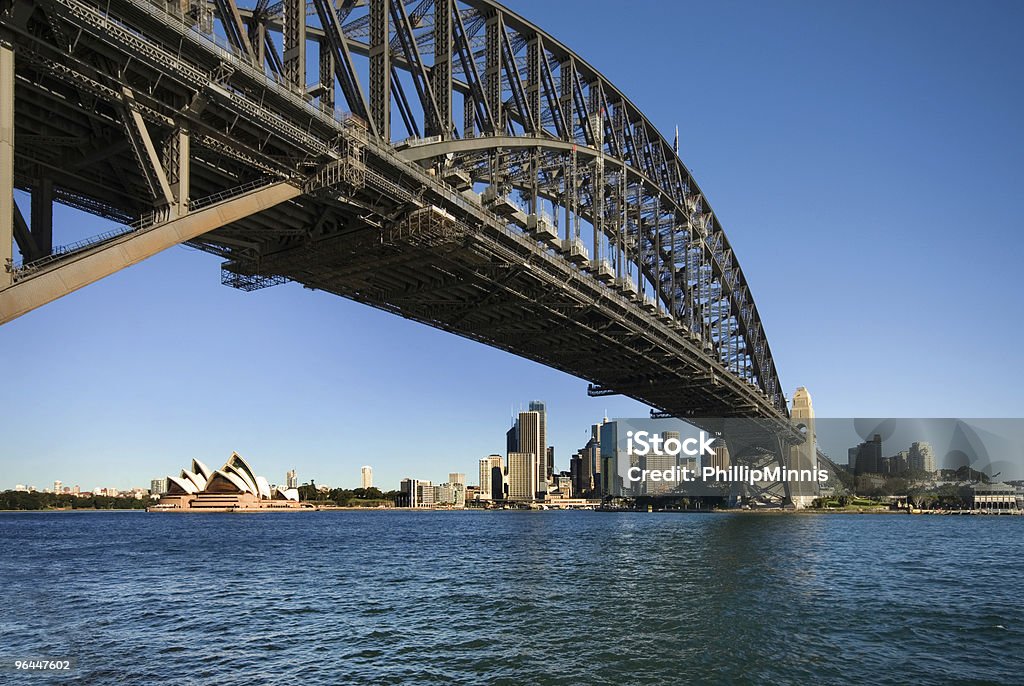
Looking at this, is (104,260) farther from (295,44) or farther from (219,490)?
(219,490)

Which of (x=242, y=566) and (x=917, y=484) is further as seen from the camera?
(x=917, y=484)

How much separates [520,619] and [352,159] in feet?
55.7

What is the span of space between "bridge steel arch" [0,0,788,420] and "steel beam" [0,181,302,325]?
0.26 ft

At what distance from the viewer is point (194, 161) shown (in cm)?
2698

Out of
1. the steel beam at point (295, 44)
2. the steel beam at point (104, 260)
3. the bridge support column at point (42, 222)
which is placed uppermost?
the steel beam at point (295, 44)

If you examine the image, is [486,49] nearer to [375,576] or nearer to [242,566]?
[375,576]

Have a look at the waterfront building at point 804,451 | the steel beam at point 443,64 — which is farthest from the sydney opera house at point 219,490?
the steel beam at point 443,64

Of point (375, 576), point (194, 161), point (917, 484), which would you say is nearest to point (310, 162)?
point (194, 161)

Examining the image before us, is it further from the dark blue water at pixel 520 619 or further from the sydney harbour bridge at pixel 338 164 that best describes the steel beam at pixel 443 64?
the dark blue water at pixel 520 619

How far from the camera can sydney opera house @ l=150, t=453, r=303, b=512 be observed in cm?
15438

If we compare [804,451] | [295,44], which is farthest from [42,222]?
[804,451]

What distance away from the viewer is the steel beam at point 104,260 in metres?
17.8

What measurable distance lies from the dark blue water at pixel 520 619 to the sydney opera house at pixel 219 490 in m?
109

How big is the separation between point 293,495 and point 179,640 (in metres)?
174
